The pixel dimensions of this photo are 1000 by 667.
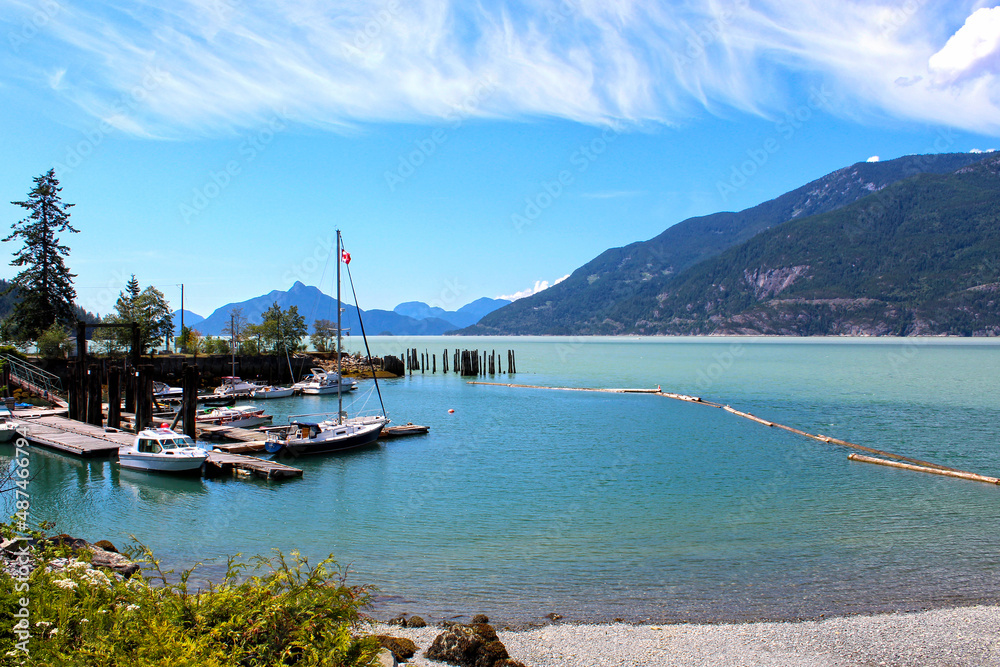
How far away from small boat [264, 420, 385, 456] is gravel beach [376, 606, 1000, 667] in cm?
2044

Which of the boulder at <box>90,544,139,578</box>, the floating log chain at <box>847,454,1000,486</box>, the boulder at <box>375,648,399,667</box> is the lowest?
the floating log chain at <box>847,454,1000,486</box>

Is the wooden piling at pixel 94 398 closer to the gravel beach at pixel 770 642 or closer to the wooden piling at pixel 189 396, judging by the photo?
the wooden piling at pixel 189 396

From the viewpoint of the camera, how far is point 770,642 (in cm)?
1093

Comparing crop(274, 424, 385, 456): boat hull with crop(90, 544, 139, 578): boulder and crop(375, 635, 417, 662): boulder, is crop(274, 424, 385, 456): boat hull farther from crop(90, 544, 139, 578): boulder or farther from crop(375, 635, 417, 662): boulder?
crop(375, 635, 417, 662): boulder

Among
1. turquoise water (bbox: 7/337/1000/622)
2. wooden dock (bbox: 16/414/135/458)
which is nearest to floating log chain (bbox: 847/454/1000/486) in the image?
turquoise water (bbox: 7/337/1000/622)

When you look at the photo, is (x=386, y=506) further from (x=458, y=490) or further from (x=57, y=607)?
(x=57, y=607)

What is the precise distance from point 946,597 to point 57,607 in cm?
1616

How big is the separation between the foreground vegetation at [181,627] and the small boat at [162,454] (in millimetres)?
18684

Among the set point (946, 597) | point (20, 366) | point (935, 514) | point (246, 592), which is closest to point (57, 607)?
point (246, 592)

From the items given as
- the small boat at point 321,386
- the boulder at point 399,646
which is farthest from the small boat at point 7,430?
Answer: the boulder at point 399,646

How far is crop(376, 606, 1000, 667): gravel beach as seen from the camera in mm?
10188

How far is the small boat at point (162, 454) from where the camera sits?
25.6m

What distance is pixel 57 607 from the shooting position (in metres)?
7.49

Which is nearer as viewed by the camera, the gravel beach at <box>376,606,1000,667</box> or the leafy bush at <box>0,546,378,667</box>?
the leafy bush at <box>0,546,378,667</box>
